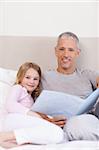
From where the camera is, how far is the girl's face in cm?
171

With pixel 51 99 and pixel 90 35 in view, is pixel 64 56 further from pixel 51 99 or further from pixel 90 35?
pixel 51 99

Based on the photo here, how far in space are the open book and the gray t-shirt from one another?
30 cm

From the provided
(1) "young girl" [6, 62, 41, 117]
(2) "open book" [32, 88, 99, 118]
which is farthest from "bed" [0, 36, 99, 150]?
(2) "open book" [32, 88, 99, 118]

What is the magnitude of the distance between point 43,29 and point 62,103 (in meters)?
0.77

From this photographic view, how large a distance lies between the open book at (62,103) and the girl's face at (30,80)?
23 centimetres

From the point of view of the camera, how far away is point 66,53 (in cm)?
188

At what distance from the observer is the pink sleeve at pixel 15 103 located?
1559 mm

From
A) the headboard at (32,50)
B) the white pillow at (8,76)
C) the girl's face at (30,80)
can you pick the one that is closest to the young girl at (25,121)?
the girl's face at (30,80)

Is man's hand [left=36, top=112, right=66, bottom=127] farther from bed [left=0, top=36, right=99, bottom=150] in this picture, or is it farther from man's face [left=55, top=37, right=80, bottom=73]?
bed [left=0, top=36, right=99, bottom=150]

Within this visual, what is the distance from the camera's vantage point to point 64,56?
188cm

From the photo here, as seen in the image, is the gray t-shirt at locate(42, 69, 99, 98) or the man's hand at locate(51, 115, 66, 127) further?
the gray t-shirt at locate(42, 69, 99, 98)

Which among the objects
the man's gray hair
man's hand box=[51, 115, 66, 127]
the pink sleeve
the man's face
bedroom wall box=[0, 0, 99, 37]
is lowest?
man's hand box=[51, 115, 66, 127]

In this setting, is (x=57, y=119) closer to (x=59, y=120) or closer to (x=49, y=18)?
(x=59, y=120)

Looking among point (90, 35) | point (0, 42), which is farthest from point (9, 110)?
point (90, 35)
